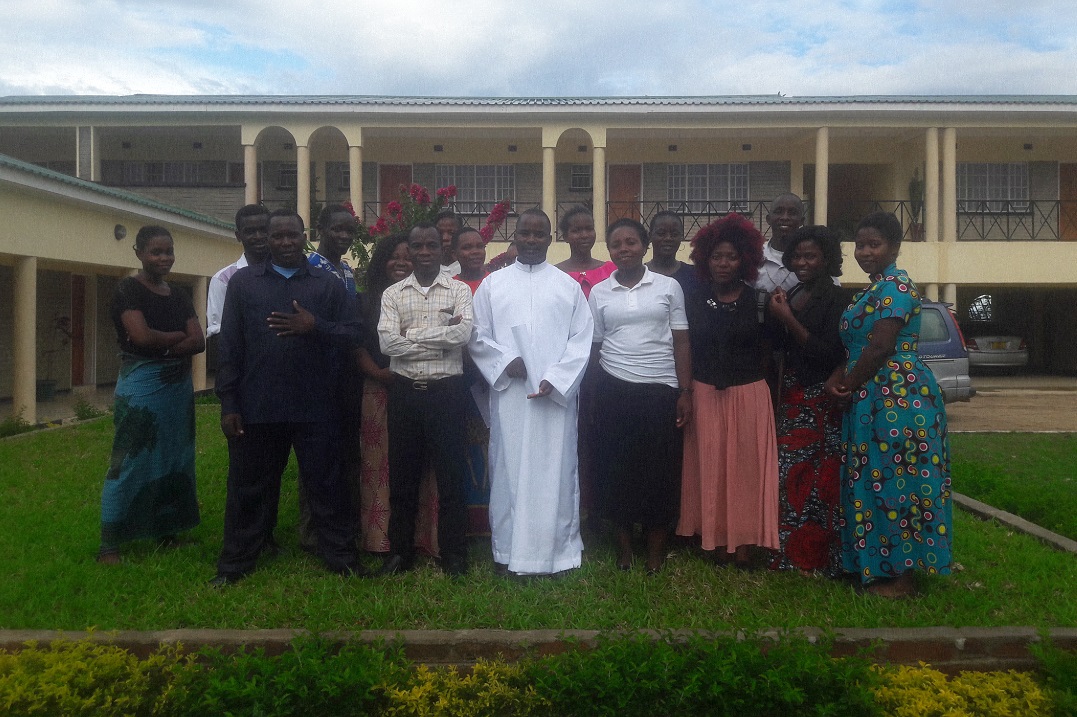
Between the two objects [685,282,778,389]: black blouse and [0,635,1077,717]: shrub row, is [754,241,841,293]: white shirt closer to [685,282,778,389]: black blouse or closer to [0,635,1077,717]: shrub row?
[685,282,778,389]: black blouse

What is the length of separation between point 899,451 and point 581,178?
15.5m

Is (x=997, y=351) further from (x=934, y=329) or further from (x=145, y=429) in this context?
(x=145, y=429)

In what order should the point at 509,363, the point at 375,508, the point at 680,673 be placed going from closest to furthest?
1. the point at 680,673
2. the point at 509,363
3. the point at 375,508

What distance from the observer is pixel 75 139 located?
17609 millimetres

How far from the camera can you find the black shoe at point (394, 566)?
14.7ft

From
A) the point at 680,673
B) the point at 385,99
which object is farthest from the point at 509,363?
the point at 385,99

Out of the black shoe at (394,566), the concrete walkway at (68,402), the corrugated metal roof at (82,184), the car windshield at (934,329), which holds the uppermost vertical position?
the corrugated metal roof at (82,184)

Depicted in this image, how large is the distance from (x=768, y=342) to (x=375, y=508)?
2436 millimetres

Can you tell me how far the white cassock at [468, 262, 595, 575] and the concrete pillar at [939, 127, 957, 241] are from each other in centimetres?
1492

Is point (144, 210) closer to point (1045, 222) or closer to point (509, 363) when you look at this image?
point (509, 363)

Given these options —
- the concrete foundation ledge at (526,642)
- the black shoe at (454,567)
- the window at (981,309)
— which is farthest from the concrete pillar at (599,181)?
the concrete foundation ledge at (526,642)

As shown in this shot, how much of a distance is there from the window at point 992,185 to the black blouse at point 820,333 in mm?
16757

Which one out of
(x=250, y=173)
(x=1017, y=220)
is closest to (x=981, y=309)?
(x=1017, y=220)

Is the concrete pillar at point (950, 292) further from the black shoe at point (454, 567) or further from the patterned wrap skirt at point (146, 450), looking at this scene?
the patterned wrap skirt at point (146, 450)
